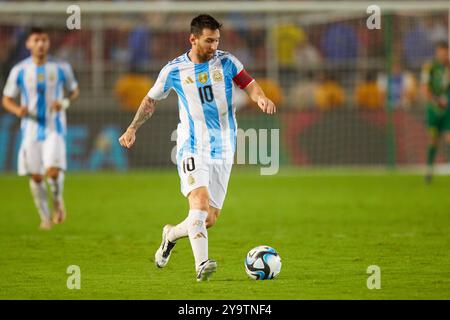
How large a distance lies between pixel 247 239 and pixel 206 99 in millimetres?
2991

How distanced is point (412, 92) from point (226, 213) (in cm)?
841

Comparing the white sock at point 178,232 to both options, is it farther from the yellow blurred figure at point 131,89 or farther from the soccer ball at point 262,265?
the yellow blurred figure at point 131,89

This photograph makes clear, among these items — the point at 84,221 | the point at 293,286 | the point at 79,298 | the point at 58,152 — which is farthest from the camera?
the point at 84,221

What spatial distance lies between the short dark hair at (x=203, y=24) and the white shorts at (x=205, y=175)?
40.8 inches

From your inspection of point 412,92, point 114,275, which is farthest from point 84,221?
point 412,92

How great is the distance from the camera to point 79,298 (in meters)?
Result: 7.15

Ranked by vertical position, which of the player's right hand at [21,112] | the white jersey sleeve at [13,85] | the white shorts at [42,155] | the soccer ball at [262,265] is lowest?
the soccer ball at [262,265]

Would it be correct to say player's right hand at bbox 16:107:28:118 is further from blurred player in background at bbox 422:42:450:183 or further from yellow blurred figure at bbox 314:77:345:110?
yellow blurred figure at bbox 314:77:345:110

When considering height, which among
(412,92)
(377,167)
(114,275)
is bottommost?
(114,275)

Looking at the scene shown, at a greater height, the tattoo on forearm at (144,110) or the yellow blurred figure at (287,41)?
the yellow blurred figure at (287,41)

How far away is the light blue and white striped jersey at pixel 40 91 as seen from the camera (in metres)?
12.4

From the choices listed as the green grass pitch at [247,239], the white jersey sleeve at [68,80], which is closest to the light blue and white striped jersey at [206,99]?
the green grass pitch at [247,239]

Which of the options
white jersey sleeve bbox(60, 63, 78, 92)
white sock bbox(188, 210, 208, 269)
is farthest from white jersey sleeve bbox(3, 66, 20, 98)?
white sock bbox(188, 210, 208, 269)
